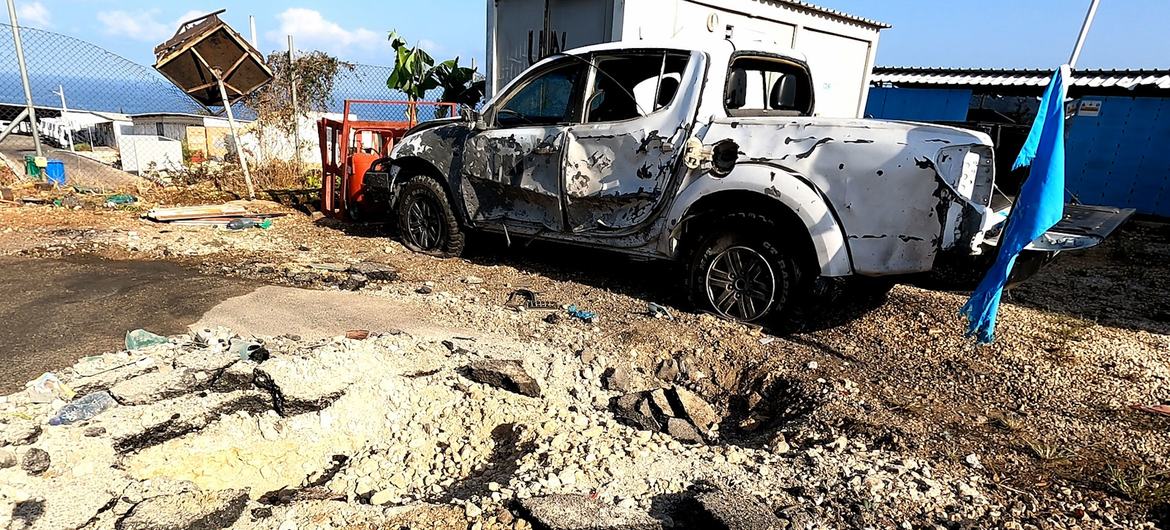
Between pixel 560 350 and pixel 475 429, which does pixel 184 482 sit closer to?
pixel 475 429

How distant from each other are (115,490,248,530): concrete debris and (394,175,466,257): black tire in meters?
3.71

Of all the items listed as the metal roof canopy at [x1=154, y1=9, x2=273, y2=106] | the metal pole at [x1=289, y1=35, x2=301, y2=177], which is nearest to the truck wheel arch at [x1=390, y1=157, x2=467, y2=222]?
the metal roof canopy at [x1=154, y1=9, x2=273, y2=106]

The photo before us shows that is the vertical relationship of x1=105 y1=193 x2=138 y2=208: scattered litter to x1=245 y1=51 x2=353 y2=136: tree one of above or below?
below

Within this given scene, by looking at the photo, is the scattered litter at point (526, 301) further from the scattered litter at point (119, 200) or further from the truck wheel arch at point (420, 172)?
the scattered litter at point (119, 200)

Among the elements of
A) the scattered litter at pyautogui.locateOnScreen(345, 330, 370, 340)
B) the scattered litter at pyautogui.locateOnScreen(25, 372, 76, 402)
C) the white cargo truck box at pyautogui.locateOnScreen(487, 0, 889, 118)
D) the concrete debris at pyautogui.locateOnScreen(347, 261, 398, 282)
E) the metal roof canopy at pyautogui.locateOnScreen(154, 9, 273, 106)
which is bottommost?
the scattered litter at pyautogui.locateOnScreen(25, 372, 76, 402)

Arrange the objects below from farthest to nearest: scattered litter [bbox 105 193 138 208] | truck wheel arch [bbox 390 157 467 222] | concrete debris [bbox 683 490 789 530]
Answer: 1. scattered litter [bbox 105 193 138 208]
2. truck wheel arch [bbox 390 157 467 222]
3. concrete debris [bbox 683 490 789 530]

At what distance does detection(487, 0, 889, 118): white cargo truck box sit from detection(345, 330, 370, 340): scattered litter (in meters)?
4.85

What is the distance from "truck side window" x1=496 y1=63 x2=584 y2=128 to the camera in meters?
5.09

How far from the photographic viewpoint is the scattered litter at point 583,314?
454cm

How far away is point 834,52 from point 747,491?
29.8ft

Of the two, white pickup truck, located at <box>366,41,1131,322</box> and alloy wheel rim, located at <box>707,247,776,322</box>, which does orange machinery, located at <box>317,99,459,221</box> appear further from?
alloy wheel rim, located at <box>707,247,776,322</box>

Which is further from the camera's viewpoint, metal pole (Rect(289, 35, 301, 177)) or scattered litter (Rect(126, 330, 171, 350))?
metal pole (Rect(289, 35, 301, 177))

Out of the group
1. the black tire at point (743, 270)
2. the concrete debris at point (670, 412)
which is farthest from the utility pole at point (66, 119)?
the concrete debris at point (670, 412)

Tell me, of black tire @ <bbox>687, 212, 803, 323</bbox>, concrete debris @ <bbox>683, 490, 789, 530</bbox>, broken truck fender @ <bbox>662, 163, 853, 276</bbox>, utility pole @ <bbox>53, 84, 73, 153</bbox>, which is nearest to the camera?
concrete debris @ <bbox>683, 490, 789, 530</bbox>
